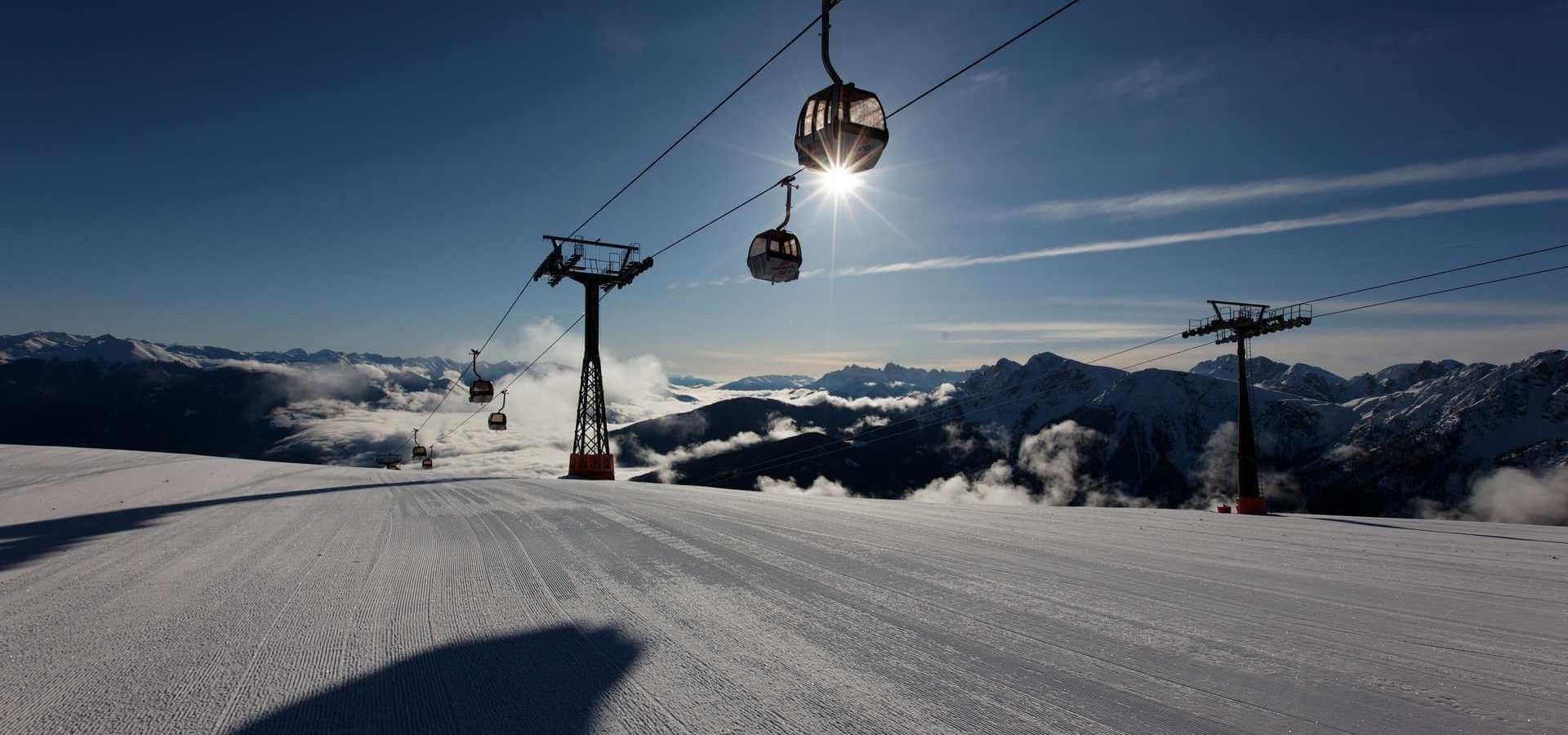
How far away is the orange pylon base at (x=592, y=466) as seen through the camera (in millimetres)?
29281

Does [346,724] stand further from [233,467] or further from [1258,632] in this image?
[233,467]

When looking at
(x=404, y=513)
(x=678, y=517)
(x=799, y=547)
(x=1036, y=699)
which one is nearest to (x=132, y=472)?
(x=404, y=513)

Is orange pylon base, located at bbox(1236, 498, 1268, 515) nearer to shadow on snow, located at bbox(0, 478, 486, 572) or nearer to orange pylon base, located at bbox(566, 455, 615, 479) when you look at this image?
orange pylon base, located at bbox(566, 455, 615, 479)

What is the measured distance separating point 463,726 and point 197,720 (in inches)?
42.1

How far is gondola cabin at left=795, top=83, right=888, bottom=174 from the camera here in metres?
7.94

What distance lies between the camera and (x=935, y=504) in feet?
33.6

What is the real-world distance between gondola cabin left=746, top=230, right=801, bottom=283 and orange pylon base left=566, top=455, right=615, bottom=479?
18177 millimetres

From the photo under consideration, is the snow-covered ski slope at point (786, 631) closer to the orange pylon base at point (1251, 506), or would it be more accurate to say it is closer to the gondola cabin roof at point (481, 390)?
the orange pylon base at point (1251, 506)

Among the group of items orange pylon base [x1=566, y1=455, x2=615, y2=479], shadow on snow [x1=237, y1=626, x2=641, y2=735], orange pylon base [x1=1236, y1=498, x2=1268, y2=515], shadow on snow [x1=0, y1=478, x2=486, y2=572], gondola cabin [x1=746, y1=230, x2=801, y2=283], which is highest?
gondola cabin [x1=746, y1=230, x2=801, y2=283]

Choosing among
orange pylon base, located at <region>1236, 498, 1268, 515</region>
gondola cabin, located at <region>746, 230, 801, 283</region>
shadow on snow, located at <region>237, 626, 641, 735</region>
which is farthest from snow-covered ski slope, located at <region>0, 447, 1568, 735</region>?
orange pylon base, located at <region>1236, 498, 1268, 515</region>

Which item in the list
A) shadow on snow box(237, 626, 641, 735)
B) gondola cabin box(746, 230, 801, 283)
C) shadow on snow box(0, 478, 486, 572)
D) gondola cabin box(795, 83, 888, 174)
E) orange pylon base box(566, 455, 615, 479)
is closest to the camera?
shadow on snow box(237, 626, 641, 735)

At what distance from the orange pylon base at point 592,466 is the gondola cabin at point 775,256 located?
1818 cm

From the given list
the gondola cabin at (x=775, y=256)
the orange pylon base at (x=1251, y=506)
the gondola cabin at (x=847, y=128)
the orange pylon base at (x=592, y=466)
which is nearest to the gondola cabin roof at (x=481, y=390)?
the orange pylon base at (x=592, y=466)

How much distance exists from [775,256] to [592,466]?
767 inches
